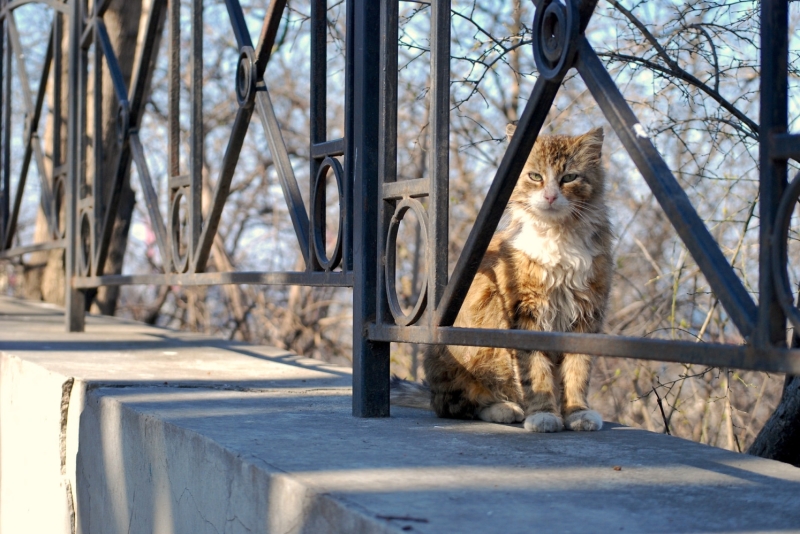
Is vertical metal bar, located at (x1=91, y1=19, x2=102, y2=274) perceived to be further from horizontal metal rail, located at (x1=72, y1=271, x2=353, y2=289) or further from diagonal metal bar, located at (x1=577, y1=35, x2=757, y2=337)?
diagonal metal bar, located at (x1=577, y1=35, x2=757, y2=337)

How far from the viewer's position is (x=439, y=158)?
7.35ft

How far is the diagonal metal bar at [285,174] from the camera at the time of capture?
2.80m

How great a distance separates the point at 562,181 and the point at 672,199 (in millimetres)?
1376

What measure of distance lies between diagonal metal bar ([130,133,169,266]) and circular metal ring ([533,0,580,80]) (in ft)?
7.10

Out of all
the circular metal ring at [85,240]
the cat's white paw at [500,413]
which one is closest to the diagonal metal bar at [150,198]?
the circular metal ring at [85,240]

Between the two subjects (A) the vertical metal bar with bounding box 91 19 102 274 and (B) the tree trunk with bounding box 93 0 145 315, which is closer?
(A) the vertical metal bar with bounding box 91 19 102 274

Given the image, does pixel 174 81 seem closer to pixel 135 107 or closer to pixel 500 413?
pixel 135 107

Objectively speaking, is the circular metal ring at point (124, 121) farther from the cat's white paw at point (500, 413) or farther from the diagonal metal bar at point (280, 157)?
the cat's white paw at point (500, 413)

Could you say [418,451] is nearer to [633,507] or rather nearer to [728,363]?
[633,507]

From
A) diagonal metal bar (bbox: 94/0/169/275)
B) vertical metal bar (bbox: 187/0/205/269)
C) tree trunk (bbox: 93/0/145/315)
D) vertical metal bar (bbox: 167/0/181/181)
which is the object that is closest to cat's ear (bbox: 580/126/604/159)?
vertical metal bar (bbox: 187/0/205/269)

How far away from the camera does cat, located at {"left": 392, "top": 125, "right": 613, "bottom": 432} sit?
8.43ft

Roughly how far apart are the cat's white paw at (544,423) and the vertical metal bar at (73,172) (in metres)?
2.99

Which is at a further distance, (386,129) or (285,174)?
(285,174)

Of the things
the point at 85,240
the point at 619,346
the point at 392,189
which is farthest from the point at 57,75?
the point at 619,346
